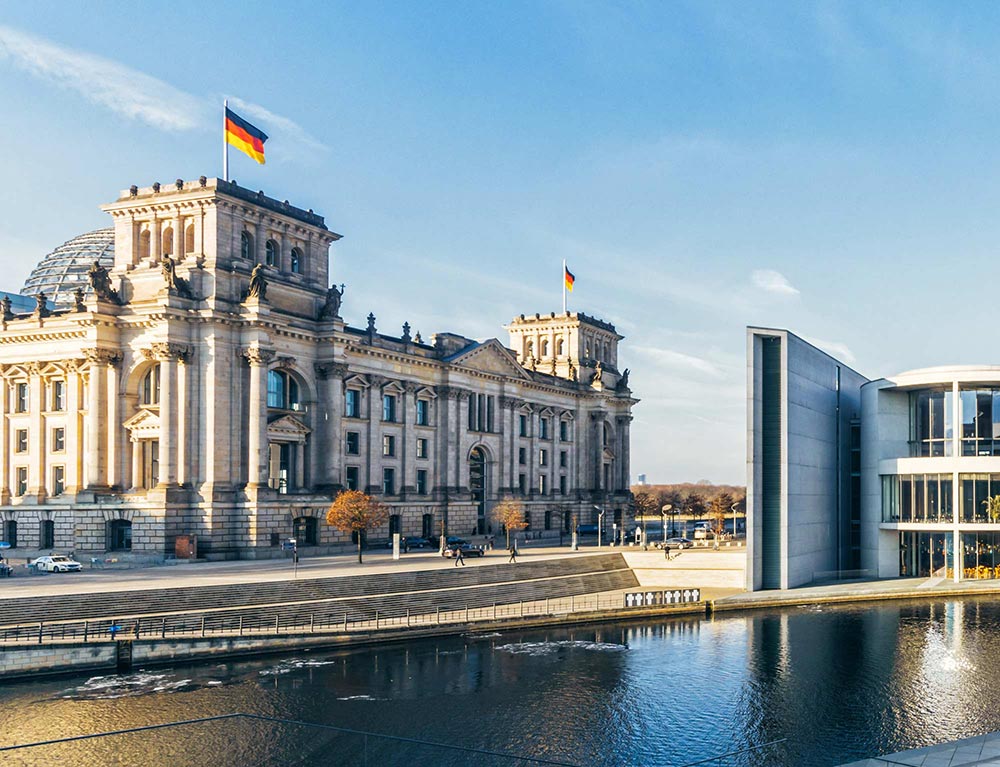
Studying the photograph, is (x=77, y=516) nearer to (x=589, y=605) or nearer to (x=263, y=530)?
(x=263, y=530)

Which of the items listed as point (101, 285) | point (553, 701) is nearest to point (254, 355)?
point (101, 285)

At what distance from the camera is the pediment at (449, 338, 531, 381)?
121 m

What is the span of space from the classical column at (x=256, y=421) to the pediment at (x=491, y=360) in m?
31.3

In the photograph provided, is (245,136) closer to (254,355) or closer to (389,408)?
(254,355)

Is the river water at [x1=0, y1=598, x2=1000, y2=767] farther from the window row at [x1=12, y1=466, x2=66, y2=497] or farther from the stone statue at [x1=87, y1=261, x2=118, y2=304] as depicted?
Result: the window row at [x1=12, y1=466, x2=66, y2=497]

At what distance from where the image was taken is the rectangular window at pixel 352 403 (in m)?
104

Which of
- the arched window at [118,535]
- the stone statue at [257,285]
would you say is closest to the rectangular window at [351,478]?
the stone statue at [257,285]

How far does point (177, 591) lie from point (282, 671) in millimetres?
12635

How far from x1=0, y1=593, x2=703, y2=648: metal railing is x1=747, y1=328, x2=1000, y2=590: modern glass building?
15.7 m

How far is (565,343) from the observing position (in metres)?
153

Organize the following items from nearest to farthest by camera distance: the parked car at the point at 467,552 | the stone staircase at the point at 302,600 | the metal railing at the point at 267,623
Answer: the metal railing at the point at 267,623 < the stone staircase at the point at 302,600 < the parked car at the point at 467,552

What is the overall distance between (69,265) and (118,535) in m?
48.1

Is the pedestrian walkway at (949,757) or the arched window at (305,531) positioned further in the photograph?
the arched window at (305,531)

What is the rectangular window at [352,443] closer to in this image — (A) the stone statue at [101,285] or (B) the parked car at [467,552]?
(B) the parked car at [467,552]
